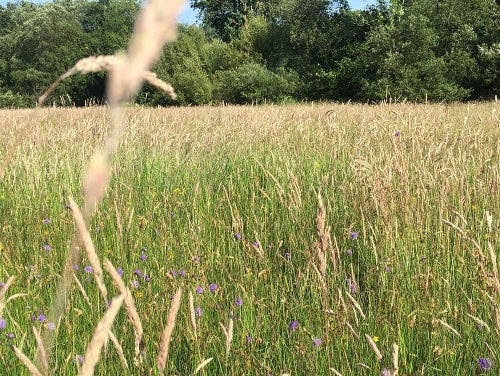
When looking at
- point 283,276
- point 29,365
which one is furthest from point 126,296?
point 283,276

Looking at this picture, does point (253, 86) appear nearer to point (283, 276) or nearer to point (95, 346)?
point (283, 276)

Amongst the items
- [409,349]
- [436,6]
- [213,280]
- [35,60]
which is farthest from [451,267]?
[35,60]

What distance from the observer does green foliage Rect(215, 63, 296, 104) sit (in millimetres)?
23406

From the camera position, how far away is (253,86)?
2359 centimetres

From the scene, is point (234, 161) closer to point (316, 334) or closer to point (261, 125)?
point (261, 125)

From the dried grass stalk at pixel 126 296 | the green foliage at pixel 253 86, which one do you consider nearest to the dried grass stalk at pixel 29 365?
the dried grass stalk at pixel 126 296

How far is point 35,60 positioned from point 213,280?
41685 mm

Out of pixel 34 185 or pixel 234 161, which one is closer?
pixel 34 185

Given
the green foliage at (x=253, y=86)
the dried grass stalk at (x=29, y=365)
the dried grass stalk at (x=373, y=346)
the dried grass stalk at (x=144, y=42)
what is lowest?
the dried grass stalk at (x=373, y=346)

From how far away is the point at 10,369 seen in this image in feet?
4.20

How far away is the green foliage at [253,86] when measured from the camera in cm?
2341

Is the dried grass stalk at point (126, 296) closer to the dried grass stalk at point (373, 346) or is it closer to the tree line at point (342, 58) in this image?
the dried grass stalk at point (373, 346)

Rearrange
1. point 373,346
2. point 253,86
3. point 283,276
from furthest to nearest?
point 253,86
point 283,276
point 373,346

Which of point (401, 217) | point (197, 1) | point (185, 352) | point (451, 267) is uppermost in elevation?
point (197, 1)
